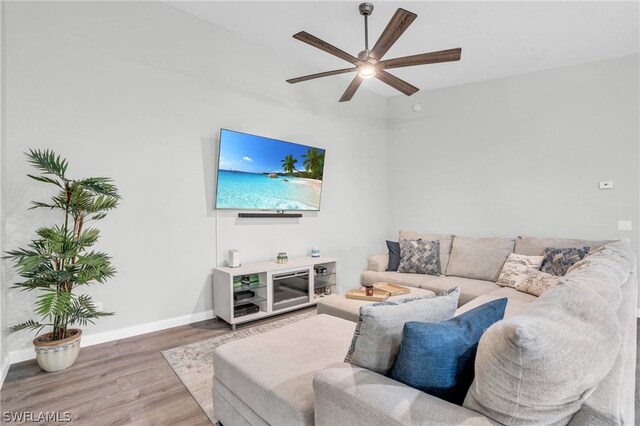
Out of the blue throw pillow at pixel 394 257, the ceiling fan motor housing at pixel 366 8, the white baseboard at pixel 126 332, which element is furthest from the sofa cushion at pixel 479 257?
the white baseboard at pixel 126 332

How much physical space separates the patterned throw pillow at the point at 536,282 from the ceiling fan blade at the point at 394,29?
2.50m

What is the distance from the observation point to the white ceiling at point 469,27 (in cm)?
311

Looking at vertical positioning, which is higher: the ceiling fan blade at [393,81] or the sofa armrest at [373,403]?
the ceiling fan blade at [393,81]

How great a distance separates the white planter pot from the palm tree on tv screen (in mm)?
2623

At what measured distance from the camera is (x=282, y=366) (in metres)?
1.56

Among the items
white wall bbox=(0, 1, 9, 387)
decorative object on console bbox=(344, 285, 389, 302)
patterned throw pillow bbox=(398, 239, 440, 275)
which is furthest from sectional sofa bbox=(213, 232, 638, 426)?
patterned throw pillow bbox=(398, 239, 440, 275)

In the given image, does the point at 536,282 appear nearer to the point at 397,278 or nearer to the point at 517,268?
the point at 517,268

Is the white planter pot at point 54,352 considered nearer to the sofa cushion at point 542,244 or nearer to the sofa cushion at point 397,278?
the sofa cushion at point 397,278

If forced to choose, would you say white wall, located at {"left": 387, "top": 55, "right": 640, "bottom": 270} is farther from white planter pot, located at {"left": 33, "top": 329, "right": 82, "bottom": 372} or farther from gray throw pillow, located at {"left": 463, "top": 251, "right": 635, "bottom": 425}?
white planter pot, located at {"left": 33, "top": 329, "right": 82, "bottom": 372}

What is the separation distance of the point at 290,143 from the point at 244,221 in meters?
1.13

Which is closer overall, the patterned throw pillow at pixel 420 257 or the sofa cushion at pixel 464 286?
the sofa cushion at pixel 464 286

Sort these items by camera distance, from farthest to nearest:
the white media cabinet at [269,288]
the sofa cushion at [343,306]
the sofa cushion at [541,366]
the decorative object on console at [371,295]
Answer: the white media cabinet at [269,288] → the decorative object on console at [371,295] → the sofa cushion at [343,306] → the sofa cushion at [541,366]

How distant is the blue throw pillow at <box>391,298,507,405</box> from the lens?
107cm

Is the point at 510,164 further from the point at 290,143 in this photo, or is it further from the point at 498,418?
the point at 498,418
